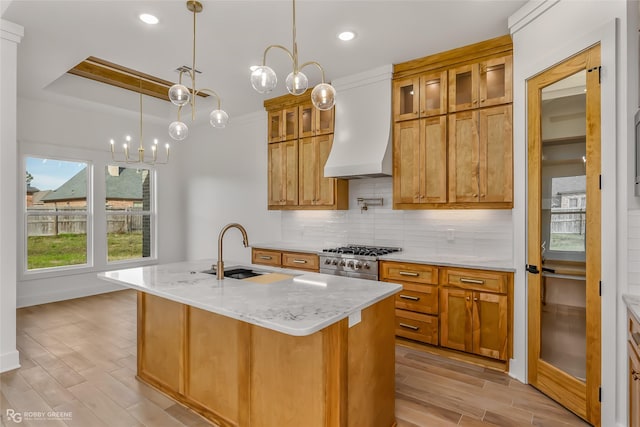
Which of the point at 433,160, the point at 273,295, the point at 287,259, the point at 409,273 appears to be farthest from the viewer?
the point at 287,259

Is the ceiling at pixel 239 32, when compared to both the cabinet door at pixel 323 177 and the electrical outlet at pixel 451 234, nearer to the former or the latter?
the cabinet door at pixel 323 177

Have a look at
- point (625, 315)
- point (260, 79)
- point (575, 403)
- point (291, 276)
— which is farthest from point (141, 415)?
point (625, 315)

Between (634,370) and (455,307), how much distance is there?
56.4 inches

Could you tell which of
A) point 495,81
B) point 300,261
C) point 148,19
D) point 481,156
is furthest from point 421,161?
point 148,19


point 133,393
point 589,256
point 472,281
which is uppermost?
point 589,256

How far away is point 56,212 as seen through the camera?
523 centimetres

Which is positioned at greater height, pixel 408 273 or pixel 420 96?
pixel 420 96

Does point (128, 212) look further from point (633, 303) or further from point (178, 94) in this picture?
point (633, 303)

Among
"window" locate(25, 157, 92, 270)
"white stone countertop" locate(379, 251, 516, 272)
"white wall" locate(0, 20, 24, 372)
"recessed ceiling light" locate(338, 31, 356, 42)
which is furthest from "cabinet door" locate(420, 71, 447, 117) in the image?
"window" locate(25, 157, 92, 270)

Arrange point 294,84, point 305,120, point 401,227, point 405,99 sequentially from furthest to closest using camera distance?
1. point 305,120
2. point 401,227
3. point 405,99
4. point 294,84

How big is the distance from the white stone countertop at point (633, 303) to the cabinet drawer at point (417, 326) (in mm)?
1550

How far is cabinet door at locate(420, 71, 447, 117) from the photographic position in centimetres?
345

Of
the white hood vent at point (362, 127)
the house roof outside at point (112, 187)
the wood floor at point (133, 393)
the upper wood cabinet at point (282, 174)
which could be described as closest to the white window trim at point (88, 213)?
the house roof outside at point (112, 187)

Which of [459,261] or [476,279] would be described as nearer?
[476,279]
